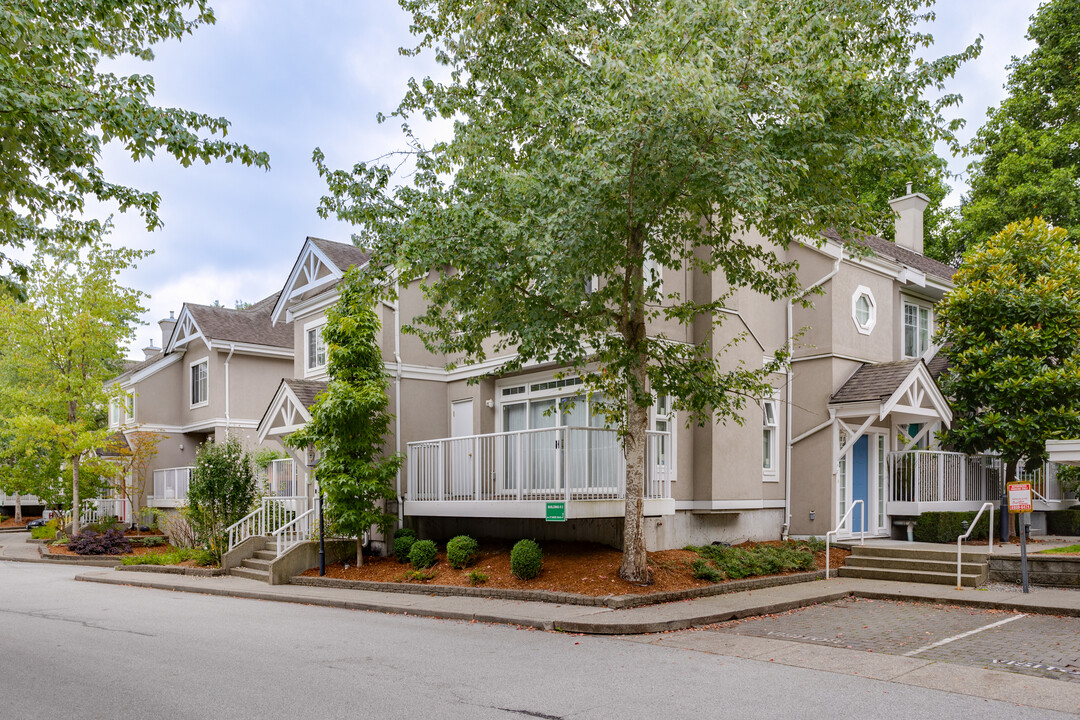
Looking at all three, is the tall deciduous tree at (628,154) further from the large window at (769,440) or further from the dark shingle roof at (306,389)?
the dark shingle roof at (306,389)

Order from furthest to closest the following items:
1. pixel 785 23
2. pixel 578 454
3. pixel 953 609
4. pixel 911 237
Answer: pixel 911 237
pixel 578 454
pixel 953 609
pixel 785 23

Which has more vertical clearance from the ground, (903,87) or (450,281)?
(903,87)

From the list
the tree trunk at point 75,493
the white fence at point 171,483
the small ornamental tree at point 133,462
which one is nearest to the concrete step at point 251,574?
the white fence at point 171,483

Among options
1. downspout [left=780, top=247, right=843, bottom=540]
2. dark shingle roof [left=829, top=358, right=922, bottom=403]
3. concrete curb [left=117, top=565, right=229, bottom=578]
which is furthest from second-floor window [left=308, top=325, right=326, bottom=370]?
dark shingle roof [left=829, top=358, right=922, bottom=403]

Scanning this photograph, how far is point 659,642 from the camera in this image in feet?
33.1

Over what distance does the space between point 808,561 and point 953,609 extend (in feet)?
11.0

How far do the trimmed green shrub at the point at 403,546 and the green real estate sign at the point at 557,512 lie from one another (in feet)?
13.9

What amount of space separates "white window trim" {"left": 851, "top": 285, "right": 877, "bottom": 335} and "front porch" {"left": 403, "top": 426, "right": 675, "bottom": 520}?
5819mm

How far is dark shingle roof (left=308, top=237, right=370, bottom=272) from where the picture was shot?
69.9 feet

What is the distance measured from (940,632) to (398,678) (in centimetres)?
675

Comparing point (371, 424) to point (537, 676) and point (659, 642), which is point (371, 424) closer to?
point (659, 642)

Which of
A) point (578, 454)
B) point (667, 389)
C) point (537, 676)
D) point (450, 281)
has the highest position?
point (450, 281)

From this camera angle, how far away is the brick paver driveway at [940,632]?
8.84 metres

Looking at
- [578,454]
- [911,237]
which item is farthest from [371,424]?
[911,237]
